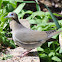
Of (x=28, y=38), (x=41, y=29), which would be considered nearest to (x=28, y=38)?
(x=28, y=38)

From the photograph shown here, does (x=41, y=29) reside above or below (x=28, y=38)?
below

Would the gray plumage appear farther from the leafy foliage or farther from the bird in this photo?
the leafy foliage

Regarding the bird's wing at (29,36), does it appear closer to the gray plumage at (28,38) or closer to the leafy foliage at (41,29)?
the gray plumage at (28,38)

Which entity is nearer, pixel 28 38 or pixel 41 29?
pixel 28 38

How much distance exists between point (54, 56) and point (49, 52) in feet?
0.98

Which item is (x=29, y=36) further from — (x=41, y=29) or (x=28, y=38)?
(x=41, y=29)

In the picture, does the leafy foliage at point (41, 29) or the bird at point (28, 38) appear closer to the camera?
the bird at point (28, 38)

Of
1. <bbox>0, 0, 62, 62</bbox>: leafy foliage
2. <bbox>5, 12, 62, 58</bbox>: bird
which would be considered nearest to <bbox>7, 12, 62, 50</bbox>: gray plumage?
<bbox>5, 12, 62, 58</bbox>: bird

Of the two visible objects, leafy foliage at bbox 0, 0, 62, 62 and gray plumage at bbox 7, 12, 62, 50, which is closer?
gray plumage at bbox 7, 12, 62, 50

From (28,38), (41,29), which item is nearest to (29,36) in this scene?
(28,38)

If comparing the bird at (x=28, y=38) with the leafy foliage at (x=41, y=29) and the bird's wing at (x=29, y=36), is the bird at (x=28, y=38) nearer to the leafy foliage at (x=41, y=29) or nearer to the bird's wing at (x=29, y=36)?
the bird's wing at (x=29, y=36)

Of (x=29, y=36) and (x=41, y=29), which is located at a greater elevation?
(x=29, y=36)

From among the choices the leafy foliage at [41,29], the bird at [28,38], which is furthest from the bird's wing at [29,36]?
the leafy foliage at [41,29]

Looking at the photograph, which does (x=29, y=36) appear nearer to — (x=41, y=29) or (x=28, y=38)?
(x=28, y=38)
